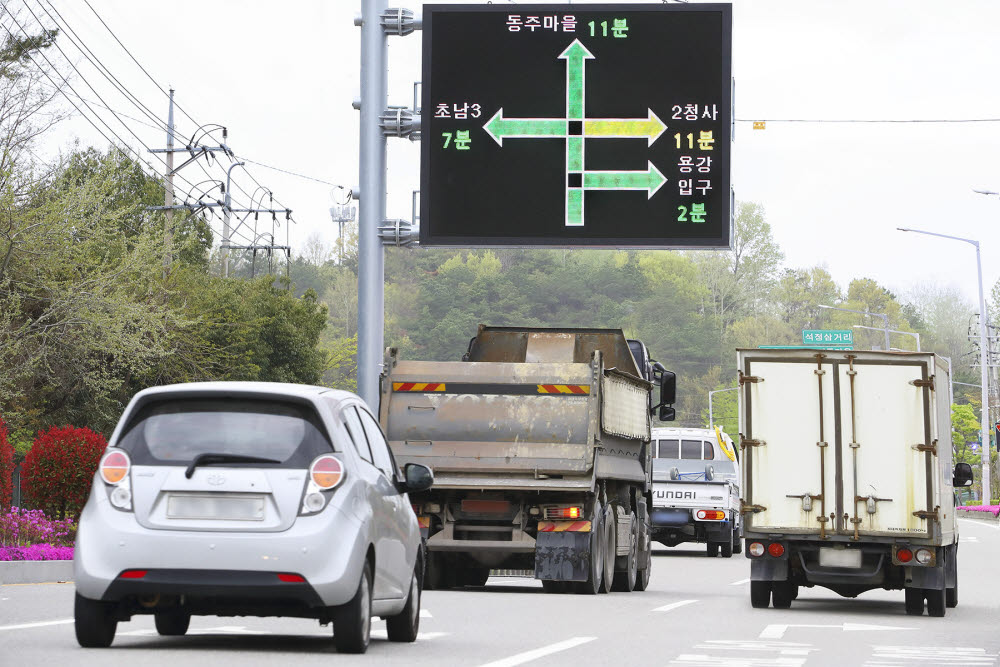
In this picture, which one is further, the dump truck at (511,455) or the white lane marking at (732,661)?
the dump truck at (511,455)

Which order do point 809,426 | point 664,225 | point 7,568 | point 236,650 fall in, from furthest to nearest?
point 664,225 → point 7,568 → point 809,426 → point 236,650

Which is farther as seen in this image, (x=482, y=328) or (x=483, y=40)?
(x=483, y=40)

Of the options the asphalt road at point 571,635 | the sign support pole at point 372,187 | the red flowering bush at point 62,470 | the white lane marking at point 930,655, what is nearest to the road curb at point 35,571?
the asphalt road at point 571,635

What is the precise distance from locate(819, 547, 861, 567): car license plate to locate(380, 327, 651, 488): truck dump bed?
2706 millimetres

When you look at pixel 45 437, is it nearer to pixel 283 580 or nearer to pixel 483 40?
pixel 483 40

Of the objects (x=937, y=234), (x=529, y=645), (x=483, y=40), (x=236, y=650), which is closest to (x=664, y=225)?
(x=483, y=40)

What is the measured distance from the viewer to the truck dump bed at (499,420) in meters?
19.5

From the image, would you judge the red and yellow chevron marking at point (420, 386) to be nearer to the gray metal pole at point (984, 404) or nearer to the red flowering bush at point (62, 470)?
the red flowering bush at point (62, 470)

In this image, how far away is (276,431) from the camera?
1066 cm

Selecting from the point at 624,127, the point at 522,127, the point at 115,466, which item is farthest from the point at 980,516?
the point at 115,466

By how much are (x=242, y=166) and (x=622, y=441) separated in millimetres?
37730

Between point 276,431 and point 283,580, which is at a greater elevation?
point 276,431

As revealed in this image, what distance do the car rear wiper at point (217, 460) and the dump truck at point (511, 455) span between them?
8754 millimetres

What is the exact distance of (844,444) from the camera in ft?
58.3
